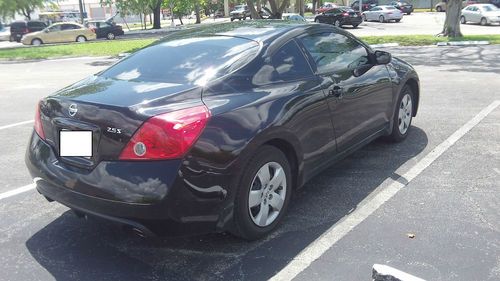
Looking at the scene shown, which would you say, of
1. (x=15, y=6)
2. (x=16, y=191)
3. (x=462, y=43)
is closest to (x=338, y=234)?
(x=16, y=191)

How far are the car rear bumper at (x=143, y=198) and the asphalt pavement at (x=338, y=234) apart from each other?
14.9 inches

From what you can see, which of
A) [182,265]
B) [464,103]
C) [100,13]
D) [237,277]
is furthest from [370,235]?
[100,13]

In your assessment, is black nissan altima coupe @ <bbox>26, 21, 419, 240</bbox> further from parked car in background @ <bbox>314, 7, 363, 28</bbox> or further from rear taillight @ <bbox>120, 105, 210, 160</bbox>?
parked car in background @ <bbox>314, 7, 363, 28</bbox>

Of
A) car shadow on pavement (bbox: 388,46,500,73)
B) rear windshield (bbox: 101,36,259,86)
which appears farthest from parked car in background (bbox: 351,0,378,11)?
rear windshield (bbox: 101,36,259,86)

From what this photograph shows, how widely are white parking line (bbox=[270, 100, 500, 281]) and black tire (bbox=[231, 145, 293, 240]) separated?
354 millimetres

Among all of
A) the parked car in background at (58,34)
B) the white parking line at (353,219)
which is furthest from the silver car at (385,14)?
the white parking line at (353,219)

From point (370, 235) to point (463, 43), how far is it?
16946 millimetres

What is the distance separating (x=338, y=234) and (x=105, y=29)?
115ft

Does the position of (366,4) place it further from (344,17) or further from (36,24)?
(36,24)

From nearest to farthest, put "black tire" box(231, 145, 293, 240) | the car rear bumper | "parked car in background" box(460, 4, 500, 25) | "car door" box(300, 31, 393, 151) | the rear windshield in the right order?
the car rear bumper → "black tire" box(231, 145, 293, 240) → the rear windshield → "car door" box(300, 31, 393, 151) → "parked car in background" box(460, 4, 500, 25)

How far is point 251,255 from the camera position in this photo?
3.40m

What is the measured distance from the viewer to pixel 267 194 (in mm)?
3615

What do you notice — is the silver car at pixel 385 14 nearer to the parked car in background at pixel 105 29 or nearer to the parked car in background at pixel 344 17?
the parked car in background at pixel 344 17

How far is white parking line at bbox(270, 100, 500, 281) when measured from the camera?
3.24 meters
